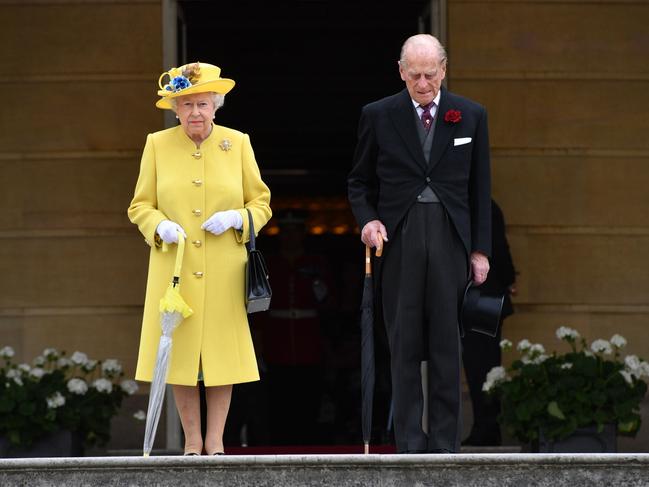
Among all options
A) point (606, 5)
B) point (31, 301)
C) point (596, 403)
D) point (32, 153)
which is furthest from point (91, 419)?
point (606, 5)

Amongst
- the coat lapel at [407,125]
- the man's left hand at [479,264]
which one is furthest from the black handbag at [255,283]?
the man's left hand at [479,264]

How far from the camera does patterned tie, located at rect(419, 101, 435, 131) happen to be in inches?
274

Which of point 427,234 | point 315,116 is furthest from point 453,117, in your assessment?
point 315,116

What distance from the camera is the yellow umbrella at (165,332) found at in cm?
672

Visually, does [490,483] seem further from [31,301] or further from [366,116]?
[31,301]

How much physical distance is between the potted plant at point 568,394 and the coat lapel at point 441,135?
9.24 ft

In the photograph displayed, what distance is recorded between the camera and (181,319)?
6918mm

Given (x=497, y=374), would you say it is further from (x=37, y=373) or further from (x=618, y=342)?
(x=37, y=373)

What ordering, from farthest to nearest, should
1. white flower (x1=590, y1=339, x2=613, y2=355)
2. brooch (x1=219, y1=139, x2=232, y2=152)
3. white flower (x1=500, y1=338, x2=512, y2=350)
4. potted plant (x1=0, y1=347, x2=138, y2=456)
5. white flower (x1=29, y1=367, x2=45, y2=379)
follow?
white flower (x1=500, y1=338, x2=512, y2=350) < white flower (x1=29, y1=367, x2=45, y2=379) < white flower (x1=590, y1=339, x2=613, y2=355) < potted plant (x1=0, y1=347, x2=138, y2=456) < brooch (x1=219, y1=139, x2=232, y2=152)

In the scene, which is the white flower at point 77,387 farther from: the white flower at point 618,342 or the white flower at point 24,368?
the white flower at point 618,342

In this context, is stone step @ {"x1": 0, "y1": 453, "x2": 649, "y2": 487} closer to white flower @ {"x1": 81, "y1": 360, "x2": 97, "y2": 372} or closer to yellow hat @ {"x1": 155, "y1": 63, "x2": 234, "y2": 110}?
yellow hat @ {"x1": 155, "y1": 63, "x2": 234, "y2": 110}

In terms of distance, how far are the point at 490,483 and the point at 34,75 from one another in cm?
536

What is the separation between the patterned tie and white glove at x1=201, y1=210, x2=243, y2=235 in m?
0.84

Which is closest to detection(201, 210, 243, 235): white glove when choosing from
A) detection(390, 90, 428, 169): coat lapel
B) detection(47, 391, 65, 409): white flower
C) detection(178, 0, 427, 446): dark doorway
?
detection(390, 90, 428, 169): coat lapel
